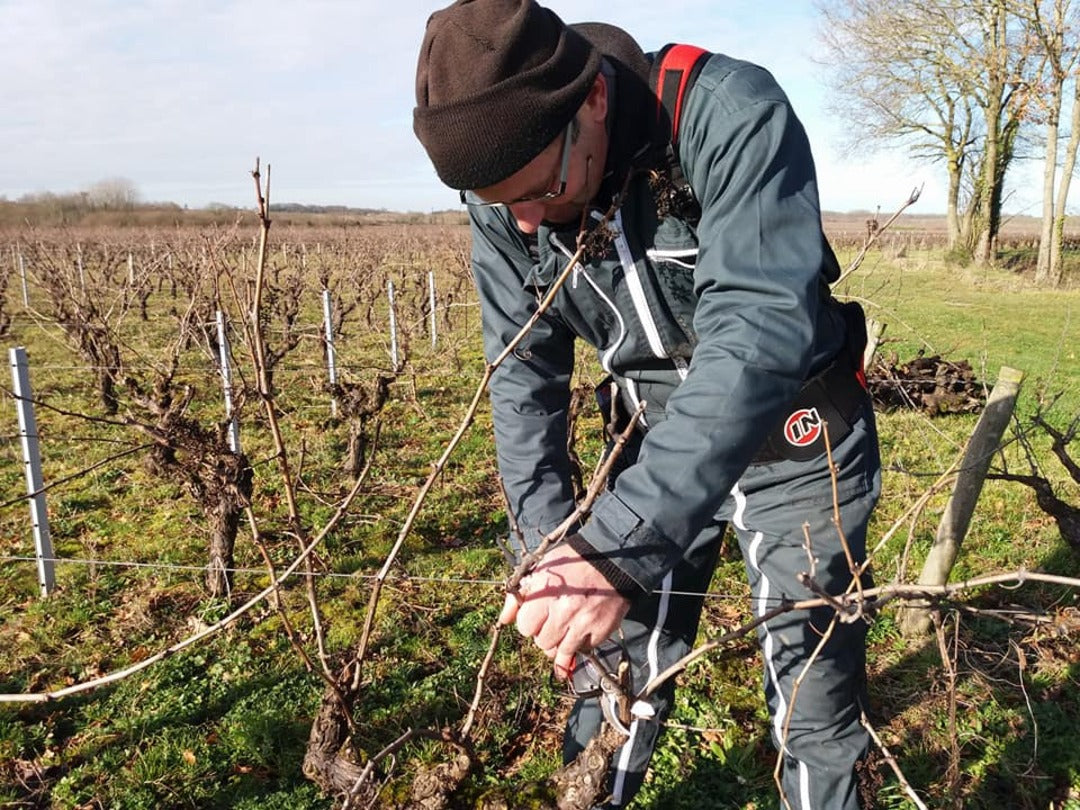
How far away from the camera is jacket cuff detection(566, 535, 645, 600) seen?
1231mm

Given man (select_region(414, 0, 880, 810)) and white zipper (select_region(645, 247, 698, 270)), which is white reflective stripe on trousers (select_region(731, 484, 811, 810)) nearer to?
man (select_region(414, 0, 880, 810))

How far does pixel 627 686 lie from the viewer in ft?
5.23

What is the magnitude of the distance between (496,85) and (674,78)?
388 mm

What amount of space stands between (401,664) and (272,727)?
0.63 meters

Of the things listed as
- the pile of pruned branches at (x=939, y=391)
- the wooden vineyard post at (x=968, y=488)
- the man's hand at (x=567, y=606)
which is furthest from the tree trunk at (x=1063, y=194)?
the man's hand at (x=567, y=606)

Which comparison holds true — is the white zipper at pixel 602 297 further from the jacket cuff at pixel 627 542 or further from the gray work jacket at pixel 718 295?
the jacket cuff at pixel 627 542

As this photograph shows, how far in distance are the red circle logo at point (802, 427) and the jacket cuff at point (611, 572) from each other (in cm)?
64

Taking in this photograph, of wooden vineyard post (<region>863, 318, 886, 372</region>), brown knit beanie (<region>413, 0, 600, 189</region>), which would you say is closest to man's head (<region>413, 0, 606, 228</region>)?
brown knit beanie (<region>413, 0, 600, 189</region>)

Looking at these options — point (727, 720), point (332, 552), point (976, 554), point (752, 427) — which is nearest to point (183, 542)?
point (332, 552)

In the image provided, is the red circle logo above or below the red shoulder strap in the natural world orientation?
below

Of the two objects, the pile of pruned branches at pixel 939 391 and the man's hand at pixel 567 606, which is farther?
the pile of pruned branches at pixel 939 391

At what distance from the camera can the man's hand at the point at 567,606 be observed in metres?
1.20

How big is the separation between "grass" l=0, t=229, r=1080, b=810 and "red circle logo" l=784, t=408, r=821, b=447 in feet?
1.01

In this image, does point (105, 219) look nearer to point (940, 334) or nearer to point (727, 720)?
point (940, 334)
